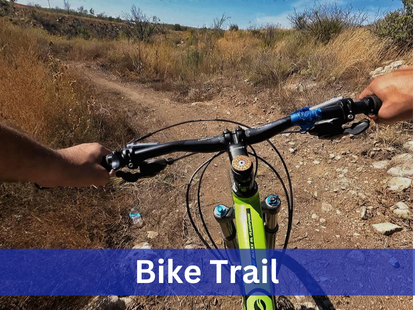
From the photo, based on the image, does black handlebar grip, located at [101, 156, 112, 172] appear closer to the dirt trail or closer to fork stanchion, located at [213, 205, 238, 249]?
fork stanchion, located at [213, 205, 238, 249]

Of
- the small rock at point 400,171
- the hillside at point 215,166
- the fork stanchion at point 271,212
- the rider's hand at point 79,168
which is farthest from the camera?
the small rock at point 400,171

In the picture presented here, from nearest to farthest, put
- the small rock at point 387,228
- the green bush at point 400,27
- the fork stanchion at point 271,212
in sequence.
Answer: the fork stanchion at point 271,212, the small rock at point 387,228, the green bush at point 400,27

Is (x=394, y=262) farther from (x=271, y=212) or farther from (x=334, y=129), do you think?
(x=334, y=129)

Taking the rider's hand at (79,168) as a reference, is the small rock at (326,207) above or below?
below

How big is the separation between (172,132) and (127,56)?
5184mm

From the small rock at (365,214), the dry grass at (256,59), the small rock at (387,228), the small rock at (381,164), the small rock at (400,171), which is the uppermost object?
the dry grass at (256,59)

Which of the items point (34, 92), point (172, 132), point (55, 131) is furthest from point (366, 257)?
point (34, 92)

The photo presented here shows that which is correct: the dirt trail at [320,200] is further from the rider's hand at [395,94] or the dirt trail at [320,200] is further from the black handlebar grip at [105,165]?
the rider's hand at [395,94]

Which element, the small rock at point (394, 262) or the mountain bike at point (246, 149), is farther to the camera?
the small rock at point (394, 262)

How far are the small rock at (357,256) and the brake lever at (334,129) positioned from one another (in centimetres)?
179

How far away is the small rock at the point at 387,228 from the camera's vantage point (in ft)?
7.79

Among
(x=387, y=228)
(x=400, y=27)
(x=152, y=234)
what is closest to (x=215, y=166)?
(x=152, y=234)

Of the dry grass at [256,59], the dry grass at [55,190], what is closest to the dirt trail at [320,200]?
the dry grass at [55,190]

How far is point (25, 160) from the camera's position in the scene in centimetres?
92
